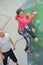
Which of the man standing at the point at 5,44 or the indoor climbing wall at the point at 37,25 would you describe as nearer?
the indoor climbing wall at the point at 37,25

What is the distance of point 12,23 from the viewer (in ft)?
24.1

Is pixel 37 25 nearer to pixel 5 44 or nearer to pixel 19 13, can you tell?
pixel 19 13

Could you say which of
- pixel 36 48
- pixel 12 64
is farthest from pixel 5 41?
pixel 12 64

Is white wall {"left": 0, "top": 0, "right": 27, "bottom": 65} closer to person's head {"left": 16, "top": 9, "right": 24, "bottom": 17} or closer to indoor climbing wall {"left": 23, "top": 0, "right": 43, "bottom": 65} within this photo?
indoor climbing wall {"left": 23, "top": 0, "right": 43, "bottom": 65}

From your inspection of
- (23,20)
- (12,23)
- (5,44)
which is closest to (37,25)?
(23,20)

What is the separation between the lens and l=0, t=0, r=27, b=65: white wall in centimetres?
572

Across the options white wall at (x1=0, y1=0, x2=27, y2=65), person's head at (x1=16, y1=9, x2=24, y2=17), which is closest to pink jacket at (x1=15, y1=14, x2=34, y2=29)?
person's head at (x1=16, y1=9, x2=24, y2=17)

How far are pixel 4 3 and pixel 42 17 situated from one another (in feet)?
18.1

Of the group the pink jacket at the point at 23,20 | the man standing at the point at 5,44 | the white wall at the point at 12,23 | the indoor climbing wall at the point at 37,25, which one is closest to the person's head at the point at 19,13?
the pink jacket at the point at 23,20

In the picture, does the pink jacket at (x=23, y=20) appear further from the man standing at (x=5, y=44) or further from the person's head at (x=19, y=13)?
the man standing at (x=5, y=44)

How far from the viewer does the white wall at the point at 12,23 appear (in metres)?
5.72

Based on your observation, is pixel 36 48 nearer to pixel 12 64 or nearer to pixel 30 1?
pixel 30 1

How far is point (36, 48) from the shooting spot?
4238 mm

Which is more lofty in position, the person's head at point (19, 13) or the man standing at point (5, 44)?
the person's head at point (19, 13)
